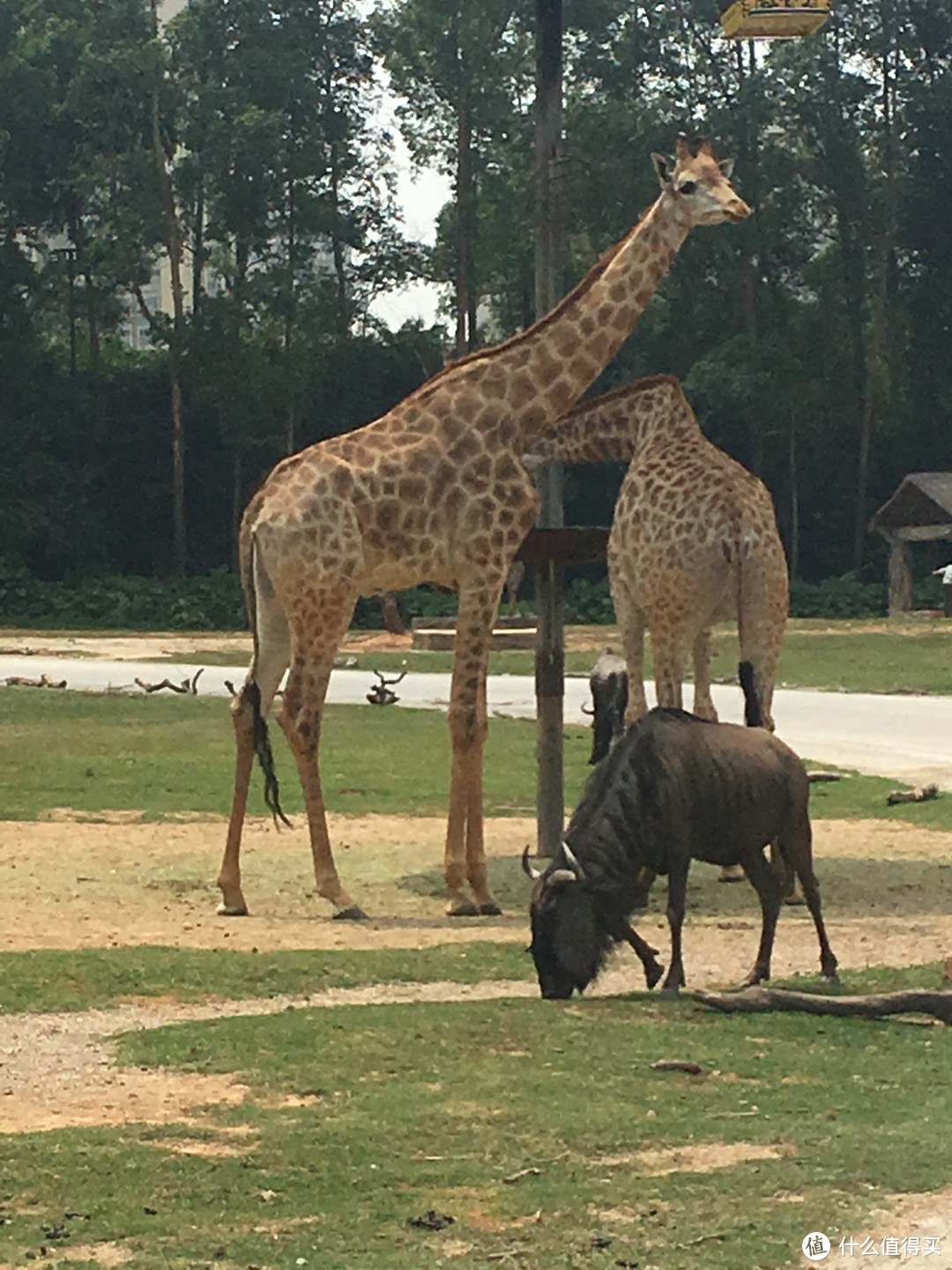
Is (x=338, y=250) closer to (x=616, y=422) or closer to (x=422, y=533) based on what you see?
(x=616, y=422)

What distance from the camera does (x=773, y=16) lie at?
15812 mm

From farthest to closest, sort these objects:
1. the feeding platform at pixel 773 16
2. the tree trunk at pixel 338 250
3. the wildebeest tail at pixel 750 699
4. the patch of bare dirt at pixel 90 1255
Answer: the tree trunk at pixel 338 250, the feeding platform at pixel 773 16, the wildebeest tail at pixel 750 699, the patch of bare dirt at pixel 90 1255

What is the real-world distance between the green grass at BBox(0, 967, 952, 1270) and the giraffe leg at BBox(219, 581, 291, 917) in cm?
369

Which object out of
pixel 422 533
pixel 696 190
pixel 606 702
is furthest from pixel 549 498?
pixel 606 702

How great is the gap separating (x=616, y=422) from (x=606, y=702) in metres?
5.48

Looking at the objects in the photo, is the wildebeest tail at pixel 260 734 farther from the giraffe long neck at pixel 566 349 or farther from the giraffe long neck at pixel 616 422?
the giraffe long neck at pixel 616 422

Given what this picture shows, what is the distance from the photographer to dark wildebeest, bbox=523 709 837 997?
31.1ft

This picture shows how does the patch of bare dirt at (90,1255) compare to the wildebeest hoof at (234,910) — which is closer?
the patch of bare dirt at (90,1255)

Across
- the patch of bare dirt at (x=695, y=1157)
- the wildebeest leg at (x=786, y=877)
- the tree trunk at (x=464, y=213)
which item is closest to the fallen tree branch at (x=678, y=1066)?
the patch of bare dirt at (x=695, y=1157)

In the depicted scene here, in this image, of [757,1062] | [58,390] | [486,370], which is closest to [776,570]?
[486,370]

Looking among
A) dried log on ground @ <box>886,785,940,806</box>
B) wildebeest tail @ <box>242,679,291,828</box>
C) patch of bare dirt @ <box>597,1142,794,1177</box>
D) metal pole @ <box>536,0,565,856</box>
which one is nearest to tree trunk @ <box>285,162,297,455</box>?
dried log on ground @ <box>886,785,940,806</box>

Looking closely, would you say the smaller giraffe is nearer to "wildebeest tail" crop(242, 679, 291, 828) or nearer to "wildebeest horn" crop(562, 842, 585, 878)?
"wildebeest tail" crop(242, 679, 291, 828)

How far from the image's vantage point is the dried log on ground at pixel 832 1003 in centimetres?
885

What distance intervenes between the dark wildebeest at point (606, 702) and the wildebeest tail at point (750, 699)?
202 inches
